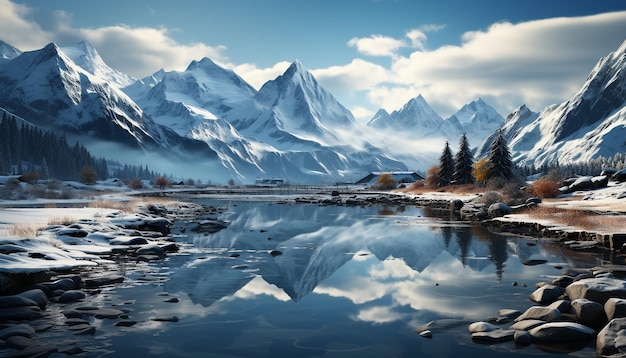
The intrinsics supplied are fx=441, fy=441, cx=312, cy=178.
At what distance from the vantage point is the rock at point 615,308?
518 inches

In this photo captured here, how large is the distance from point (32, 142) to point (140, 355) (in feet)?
731

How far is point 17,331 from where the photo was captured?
12492 mm

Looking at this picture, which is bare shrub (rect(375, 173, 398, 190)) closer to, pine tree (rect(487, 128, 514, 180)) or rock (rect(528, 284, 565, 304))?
pine tree (rect(487, 128, 514, 180))

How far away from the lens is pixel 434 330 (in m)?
14.1

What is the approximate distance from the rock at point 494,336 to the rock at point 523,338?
0.21 meters

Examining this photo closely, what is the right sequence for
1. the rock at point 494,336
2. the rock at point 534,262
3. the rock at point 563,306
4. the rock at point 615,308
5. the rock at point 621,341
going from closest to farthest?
the rock at point 621,341, the rock at point 494,336, the rock at point 615,308, the rock at point 563,306, the rock at point 534,262

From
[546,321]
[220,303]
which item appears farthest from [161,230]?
[546,321]

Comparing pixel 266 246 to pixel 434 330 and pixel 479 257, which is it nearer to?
pixel 479 257

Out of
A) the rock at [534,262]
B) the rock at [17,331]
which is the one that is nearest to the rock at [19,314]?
the rock at [17,331]

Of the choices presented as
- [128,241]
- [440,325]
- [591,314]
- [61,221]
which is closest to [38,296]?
[128,241]

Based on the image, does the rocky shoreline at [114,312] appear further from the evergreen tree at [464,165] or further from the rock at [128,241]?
the evergreen tree at [464,165]

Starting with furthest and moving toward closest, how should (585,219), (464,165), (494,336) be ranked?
(464,165) → (585,219) → (494,336)

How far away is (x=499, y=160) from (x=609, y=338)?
Result: 81.3m

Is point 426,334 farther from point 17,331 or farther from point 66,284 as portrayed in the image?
point 66,284
